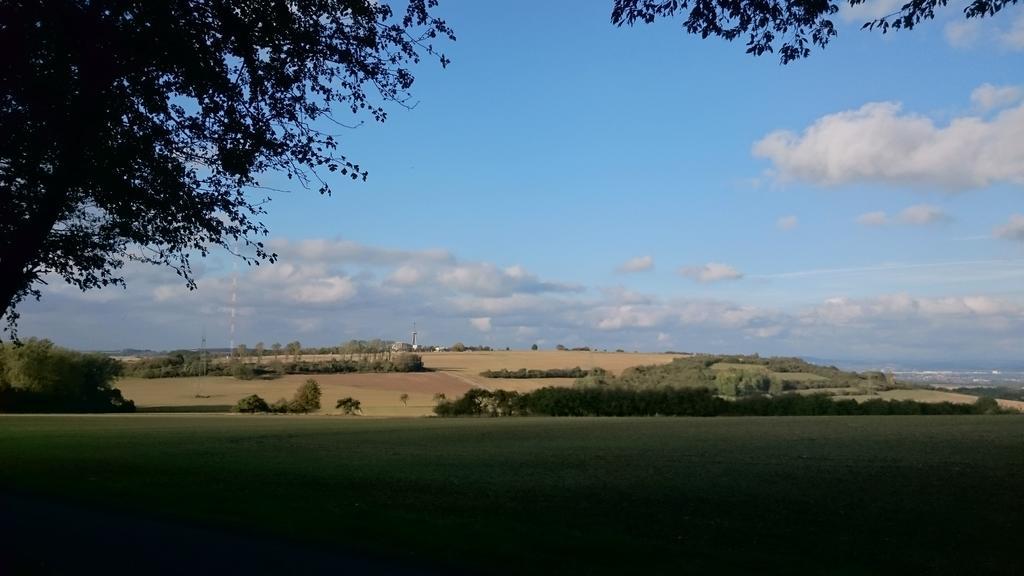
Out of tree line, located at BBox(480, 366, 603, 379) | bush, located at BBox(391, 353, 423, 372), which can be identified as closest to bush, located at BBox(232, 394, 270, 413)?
bush, located at BBox(391, 353, 423, 372)

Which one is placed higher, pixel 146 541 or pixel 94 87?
pixel 94 87

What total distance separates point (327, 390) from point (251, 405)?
11.4 metres

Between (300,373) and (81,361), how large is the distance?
33.2 meters

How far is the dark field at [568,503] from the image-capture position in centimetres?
1188

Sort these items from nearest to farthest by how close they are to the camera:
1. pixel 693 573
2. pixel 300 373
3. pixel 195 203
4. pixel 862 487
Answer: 1. pixel 693 573
2. pixel 195 203
3. pixel 862 487
4. pixel 300 373

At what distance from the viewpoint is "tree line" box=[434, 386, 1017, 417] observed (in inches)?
3007

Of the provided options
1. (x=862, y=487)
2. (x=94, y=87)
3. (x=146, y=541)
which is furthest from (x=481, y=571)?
(x=862, y=487)

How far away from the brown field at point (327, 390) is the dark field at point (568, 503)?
54125mm

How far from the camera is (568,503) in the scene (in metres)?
16.8

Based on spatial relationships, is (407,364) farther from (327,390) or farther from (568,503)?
(568,503)

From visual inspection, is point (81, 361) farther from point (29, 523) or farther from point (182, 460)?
point (29, 523)

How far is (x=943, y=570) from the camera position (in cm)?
1088

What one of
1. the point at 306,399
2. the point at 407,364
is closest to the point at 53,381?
the point at 306,399

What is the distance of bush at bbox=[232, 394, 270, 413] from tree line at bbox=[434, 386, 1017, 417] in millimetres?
19101
